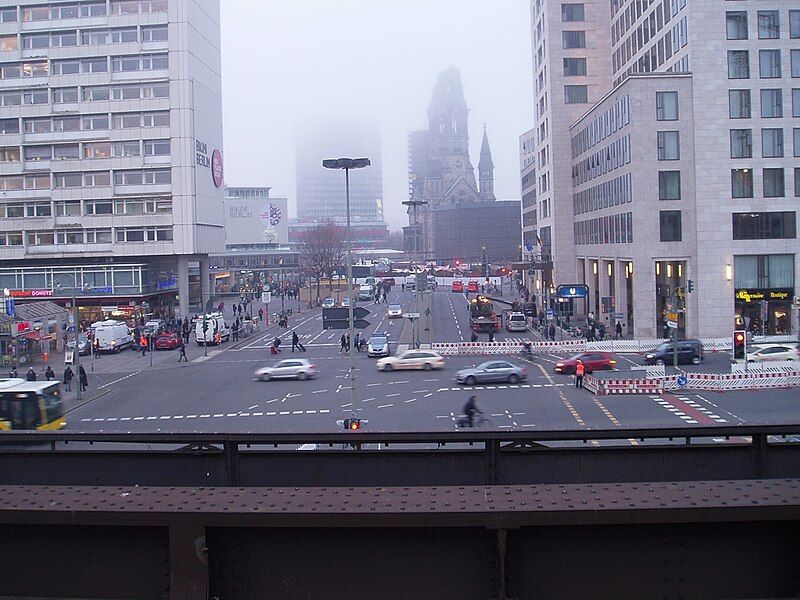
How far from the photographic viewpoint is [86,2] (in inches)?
2576

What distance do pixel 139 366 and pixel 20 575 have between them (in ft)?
137

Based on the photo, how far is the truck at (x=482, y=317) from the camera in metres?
56.5

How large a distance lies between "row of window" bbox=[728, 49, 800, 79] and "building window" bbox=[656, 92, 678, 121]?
10.7ft

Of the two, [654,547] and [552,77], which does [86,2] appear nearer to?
[552,77]

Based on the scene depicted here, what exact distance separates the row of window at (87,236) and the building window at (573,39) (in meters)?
36.9

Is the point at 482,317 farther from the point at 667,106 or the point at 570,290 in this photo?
the point at 667,106

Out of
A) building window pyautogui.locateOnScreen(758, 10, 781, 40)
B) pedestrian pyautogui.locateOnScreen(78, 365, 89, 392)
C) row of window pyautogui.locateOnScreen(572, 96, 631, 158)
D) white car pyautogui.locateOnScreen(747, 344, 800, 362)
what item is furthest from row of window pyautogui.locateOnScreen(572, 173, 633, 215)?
pedestrian pyautogui.locateOnScreen(78, 365, 89, 392)

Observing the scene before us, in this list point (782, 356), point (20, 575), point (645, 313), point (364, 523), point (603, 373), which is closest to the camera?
point (364, 523)

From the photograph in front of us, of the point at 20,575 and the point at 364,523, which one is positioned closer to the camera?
the point at 364,523

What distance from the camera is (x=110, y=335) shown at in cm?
5128

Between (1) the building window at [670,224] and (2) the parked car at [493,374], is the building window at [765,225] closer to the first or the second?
(1) the building window at [670,224]

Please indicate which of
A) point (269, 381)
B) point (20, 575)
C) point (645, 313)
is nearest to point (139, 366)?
point (269, 381)

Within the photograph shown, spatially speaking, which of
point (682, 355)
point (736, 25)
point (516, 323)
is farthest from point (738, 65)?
point (516, 323)

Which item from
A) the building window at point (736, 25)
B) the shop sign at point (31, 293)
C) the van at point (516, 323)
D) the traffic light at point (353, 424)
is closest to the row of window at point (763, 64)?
the building window at point (736, 25)
